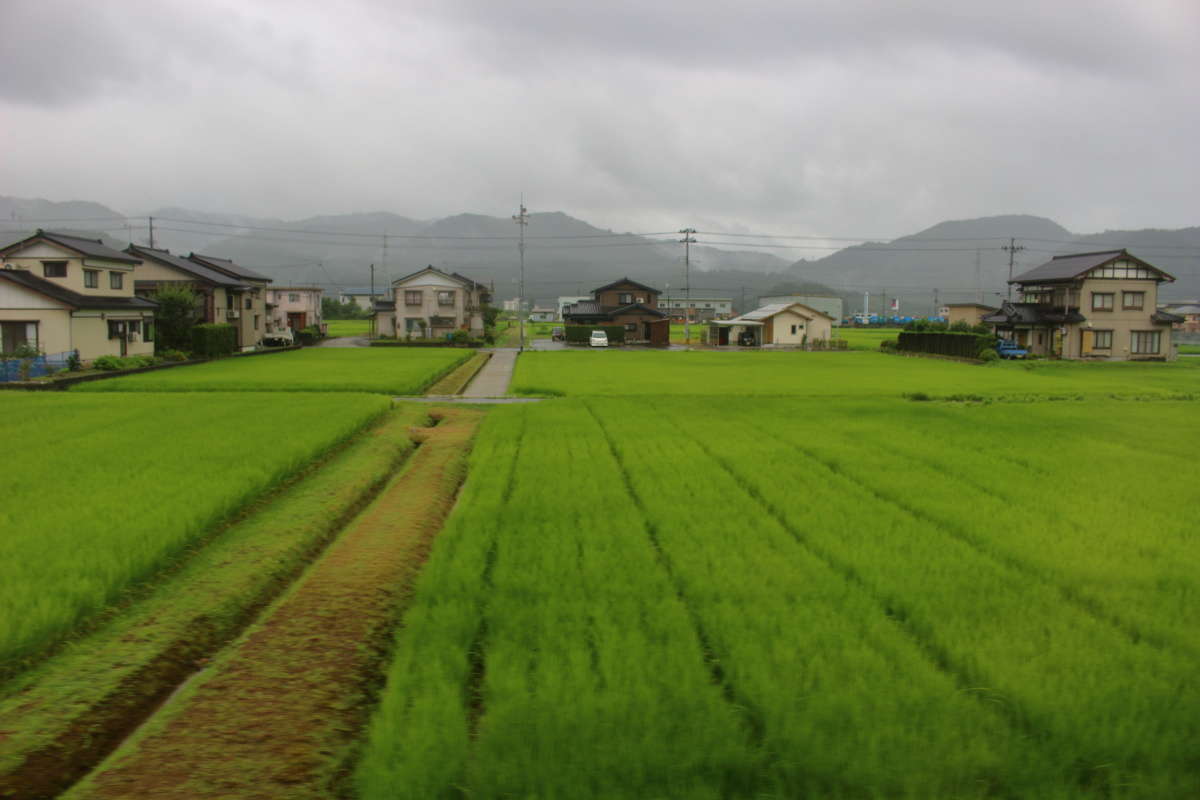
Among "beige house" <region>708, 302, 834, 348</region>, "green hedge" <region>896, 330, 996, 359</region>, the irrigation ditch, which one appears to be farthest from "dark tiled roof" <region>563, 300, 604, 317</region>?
the irrigation ditch

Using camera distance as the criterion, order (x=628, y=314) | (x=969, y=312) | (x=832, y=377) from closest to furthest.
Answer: (x=832, y=377) < (x=628, y=314) < (x=969, y=312)

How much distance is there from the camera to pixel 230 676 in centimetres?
552

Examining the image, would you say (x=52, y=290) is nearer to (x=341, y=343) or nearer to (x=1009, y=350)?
(x=341, y=343)

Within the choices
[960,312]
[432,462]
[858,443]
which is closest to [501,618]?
[432,462]

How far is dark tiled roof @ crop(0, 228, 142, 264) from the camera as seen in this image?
32.9 meters

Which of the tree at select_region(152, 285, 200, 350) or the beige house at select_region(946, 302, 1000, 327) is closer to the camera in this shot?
the tree at select_region(152, 285, 200, 350)

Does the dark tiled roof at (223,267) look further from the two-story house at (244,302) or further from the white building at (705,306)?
the white building at (705,306)

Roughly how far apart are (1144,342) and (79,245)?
190ft

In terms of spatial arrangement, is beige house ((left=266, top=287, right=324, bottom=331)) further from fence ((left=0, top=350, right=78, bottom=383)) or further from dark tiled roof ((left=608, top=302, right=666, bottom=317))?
fence ((left=0, top=350, right=78, bottom=383))

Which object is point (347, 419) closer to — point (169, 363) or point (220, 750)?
point (220, 750)

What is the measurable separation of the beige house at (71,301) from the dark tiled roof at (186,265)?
22.9ft

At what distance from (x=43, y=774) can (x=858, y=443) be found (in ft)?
44.0

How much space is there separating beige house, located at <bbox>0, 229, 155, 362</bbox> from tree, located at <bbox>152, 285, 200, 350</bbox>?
1.65 metres

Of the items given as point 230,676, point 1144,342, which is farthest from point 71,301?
point 1144,342
